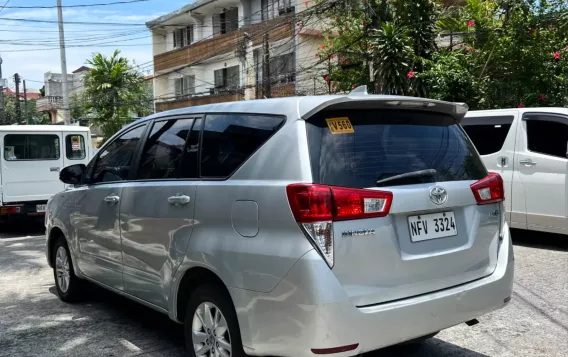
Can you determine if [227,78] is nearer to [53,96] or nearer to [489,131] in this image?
[489,131]

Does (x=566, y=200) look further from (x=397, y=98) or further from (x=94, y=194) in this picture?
(x=94, y=194)

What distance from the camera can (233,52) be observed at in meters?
25.8

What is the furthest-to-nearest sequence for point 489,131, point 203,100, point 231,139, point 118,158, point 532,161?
point 203,100 < point 489,131 < point 532,161 < point 118,158 < point 231,139

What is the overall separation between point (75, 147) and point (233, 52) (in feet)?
49.7

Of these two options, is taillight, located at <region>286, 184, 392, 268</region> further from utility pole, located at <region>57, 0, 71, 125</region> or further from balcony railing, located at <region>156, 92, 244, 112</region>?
utility pole, located at <region>57, 0, 71, 125</region>

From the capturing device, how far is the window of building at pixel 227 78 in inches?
1053

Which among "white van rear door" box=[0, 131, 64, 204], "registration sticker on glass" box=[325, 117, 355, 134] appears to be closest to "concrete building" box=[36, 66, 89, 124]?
"white van rear door" box=[0, 131, 64, 204]

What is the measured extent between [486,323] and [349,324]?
7.95ft

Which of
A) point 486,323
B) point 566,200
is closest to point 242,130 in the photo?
point 486,323

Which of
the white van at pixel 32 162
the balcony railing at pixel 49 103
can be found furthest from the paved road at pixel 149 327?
the balcony railing at pixel 49 103

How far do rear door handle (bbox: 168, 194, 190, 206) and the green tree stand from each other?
26.2m

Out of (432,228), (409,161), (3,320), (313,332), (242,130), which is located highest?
(242,130)

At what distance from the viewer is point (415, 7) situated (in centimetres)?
1330

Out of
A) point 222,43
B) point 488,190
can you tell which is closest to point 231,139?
point 488,190
